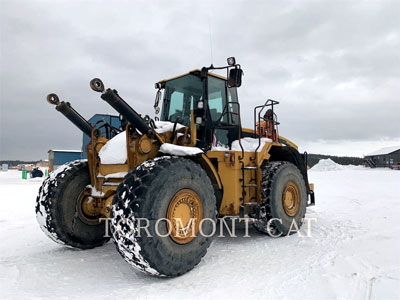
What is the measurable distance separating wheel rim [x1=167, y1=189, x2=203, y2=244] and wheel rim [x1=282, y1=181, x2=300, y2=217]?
2369 millimetres

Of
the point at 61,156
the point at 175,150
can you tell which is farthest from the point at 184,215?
the point at 61,156

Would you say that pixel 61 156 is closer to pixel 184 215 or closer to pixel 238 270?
pixel 184 215

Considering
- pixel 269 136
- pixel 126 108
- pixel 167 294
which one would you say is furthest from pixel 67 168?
pixel 269 136

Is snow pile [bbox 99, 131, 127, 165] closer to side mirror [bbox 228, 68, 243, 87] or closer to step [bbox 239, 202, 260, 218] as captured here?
side mirror [bbox 228, 68, 243, 87]

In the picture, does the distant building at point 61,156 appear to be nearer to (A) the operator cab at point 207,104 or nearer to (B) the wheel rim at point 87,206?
(A) the operator cab at point 207,104

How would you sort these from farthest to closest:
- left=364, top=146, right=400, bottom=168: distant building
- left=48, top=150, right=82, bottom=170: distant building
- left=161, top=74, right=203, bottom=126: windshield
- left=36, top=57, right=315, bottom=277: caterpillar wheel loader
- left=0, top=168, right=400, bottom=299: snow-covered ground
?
left=364, top=146, right=400, bottom=168: distant building → left=48, top=150, right=82, bottom=170: distant building → left=161, top=74, right=203, bottom=126: windshield → left=36, top=57, right=315, bottom=277: caterpillar wheel loader → left=0, top=168, right=400, bottom=299: snow-covered ground

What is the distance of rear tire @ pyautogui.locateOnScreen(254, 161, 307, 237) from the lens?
532cm

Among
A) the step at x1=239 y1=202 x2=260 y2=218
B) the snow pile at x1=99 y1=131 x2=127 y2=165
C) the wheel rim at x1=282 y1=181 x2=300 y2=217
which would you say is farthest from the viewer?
the wheel rim at x1=282 y1=181 x2=300 y2=217

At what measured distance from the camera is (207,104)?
16.4ft

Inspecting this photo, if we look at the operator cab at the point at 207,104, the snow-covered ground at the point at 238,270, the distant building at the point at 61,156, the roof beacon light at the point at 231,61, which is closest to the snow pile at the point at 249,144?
the operator cab at the point at 207,104

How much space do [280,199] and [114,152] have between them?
295 cm

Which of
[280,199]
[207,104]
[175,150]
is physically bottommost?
[280,199]

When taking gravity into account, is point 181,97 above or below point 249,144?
above

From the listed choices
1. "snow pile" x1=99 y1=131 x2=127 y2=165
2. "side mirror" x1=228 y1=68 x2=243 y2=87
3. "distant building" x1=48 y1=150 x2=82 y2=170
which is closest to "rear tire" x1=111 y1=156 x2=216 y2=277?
"snow pile" x1=99 y1=131 x2=127 y2=165
